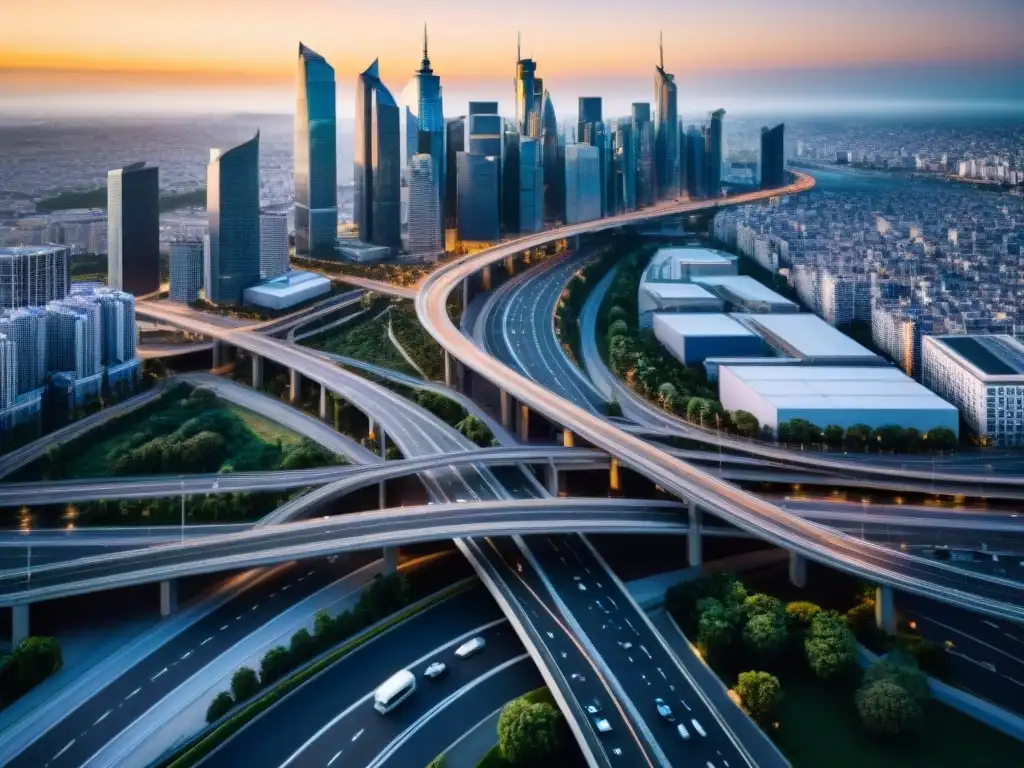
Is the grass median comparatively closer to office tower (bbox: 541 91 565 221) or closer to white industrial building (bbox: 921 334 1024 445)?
white industrial building (bbox: 921 334 1024 445)

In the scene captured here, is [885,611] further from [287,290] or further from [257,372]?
[287,290]

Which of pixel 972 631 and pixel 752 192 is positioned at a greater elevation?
pixel 752 192

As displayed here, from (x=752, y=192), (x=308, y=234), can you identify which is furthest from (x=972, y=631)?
(x=752, y=192)

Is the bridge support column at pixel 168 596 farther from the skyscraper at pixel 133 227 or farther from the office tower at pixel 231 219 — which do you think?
the skyscraper at pixel 133 227

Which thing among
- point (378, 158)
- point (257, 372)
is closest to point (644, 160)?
point (378, 158)

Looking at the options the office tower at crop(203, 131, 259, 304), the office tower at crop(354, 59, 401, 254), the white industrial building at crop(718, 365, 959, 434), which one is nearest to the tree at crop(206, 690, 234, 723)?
the white industrial building at crop(718, 365, 959, 434)

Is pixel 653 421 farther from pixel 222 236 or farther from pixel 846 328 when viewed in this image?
pixel 222 236
